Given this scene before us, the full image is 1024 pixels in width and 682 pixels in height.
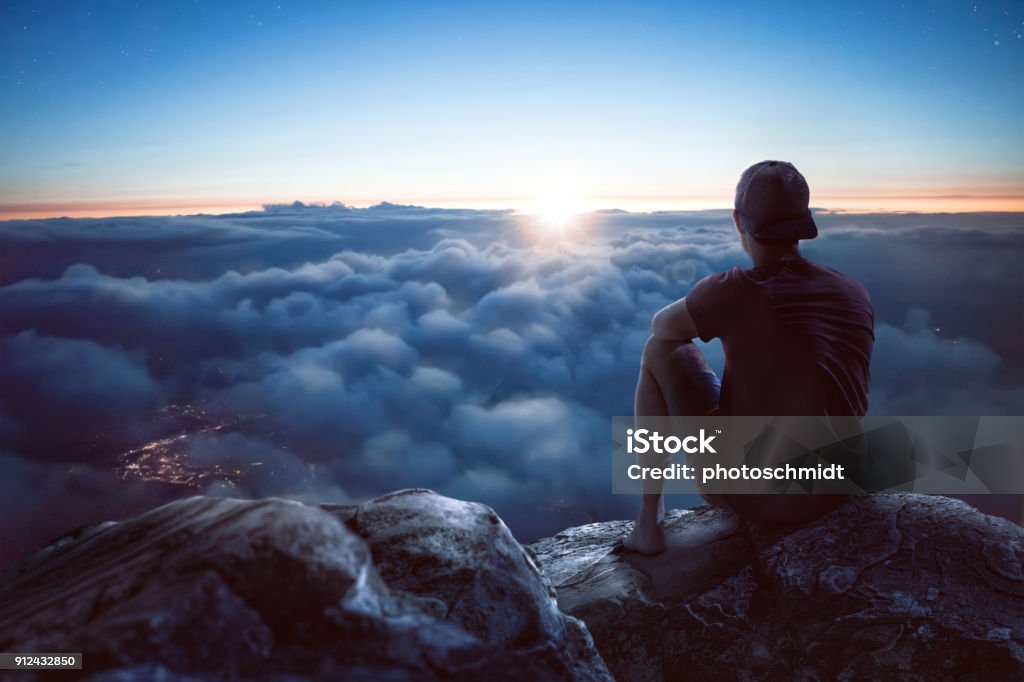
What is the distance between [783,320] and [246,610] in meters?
1.97

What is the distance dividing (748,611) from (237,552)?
1945 mm

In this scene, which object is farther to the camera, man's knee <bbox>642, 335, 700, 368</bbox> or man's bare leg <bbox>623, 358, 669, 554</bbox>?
man's bare leg <bbox>623, 358, 669, 554</bbox>

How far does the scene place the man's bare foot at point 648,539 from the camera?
271 cm

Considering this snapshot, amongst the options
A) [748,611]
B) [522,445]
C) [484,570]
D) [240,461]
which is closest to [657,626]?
[748,611]

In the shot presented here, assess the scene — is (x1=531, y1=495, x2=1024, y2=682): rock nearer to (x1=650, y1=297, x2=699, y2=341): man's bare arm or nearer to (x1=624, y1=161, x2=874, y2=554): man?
(x1=624, y1=161, x2=874, y2=554): man

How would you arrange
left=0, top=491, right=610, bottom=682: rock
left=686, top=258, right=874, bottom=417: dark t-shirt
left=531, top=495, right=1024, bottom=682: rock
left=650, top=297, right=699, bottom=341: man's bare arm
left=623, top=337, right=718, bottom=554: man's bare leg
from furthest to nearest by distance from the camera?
left=623, top=337, right=718, bottom=554: man's bare leg
left=650, top=297, right=699, bottom=341: man's bare arm
left=686, top=258, right=874, bottom=417: dark t-shirt
left=531, top=495, right=1024, bottom=682: rock
left=0, top=491, right=610, bottom=682: rock

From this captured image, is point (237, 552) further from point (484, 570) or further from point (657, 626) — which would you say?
point (657, 626)

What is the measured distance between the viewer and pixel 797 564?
87.7 inches

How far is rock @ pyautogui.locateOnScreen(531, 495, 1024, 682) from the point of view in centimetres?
194

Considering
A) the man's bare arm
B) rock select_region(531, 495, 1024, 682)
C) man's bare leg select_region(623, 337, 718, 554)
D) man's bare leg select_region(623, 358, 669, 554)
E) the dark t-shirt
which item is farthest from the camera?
man's bare leg select_region(623, 358, 669, 554)

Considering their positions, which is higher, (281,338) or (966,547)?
(966,547)

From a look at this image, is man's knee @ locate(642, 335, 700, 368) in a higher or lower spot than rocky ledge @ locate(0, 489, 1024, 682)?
higher

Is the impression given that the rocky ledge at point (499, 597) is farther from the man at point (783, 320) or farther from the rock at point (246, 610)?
the man at point (783, 320)

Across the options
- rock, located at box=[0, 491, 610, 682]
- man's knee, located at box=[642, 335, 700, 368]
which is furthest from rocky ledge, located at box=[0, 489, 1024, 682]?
man's knee, located at box=[642, 335, 700, 368]
